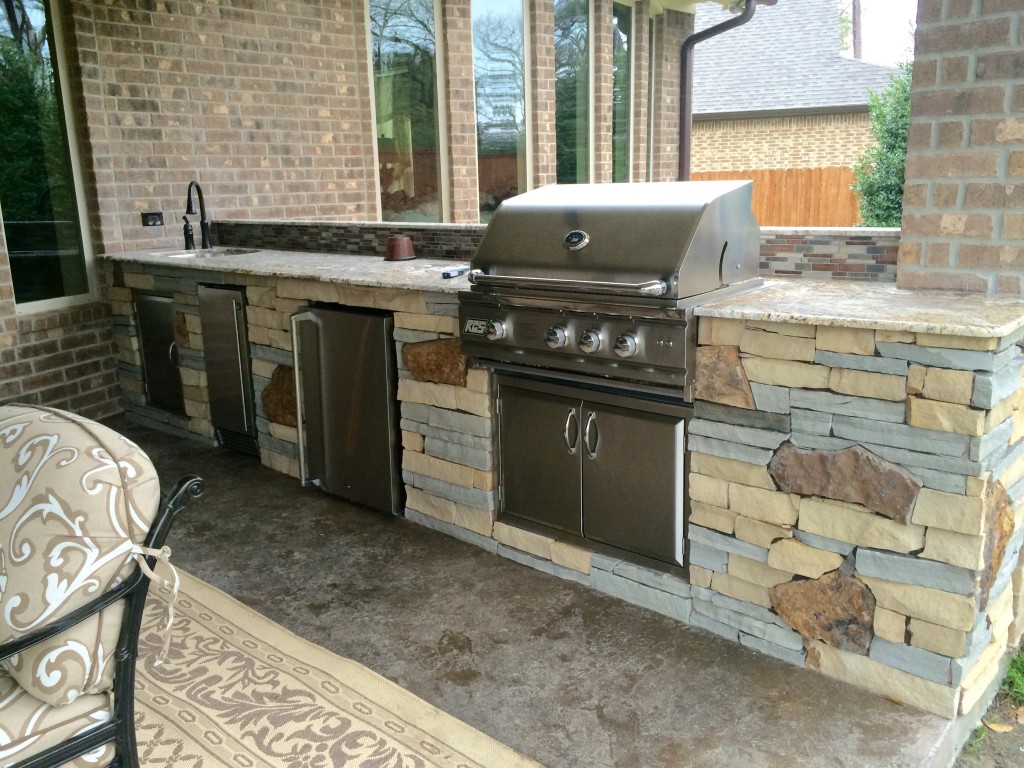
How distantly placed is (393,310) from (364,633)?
1.20 m

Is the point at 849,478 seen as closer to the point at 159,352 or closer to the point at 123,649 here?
the point at 123,649

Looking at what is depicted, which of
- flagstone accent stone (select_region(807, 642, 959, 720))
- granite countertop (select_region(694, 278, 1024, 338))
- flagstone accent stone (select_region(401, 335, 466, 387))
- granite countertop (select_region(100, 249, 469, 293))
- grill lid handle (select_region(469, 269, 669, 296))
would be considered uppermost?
grill lid handle (select_region(469, 269, 669, 296))

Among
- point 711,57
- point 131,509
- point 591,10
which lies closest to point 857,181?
point 591,10

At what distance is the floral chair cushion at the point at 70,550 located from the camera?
1364mm

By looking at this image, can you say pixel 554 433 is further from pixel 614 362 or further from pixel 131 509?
pixel 131 509

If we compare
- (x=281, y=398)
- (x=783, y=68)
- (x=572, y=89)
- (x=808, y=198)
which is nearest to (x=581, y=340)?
(x=281, y=398)

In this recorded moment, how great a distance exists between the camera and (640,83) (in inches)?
308

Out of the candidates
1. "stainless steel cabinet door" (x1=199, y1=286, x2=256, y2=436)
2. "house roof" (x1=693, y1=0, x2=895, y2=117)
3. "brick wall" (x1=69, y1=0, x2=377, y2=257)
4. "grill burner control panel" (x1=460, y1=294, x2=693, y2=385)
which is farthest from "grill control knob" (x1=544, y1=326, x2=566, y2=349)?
"house roof" (x1=693, y1=0, x2=895, y2=117)

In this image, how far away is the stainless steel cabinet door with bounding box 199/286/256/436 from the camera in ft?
12.9

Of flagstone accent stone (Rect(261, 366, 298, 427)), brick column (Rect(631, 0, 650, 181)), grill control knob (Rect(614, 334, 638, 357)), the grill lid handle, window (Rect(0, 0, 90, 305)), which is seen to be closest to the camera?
the grill lid handle

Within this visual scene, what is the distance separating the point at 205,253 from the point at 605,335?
2986 mm

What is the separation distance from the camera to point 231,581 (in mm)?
2900

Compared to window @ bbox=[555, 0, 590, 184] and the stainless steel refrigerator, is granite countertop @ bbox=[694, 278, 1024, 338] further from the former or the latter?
window @ bbox=[555, 0, 590, 184]

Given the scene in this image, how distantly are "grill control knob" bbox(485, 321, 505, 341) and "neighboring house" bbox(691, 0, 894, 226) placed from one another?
10.6 meters
